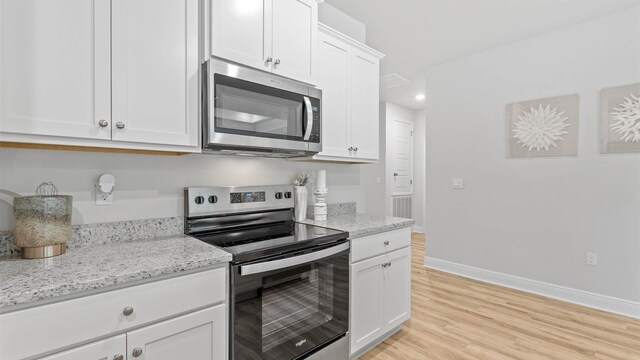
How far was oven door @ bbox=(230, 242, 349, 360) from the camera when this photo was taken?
130cm

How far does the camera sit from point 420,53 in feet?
11.8

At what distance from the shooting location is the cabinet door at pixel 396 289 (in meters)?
2.11

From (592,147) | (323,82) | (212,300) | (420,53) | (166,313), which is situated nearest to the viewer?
(166,313)

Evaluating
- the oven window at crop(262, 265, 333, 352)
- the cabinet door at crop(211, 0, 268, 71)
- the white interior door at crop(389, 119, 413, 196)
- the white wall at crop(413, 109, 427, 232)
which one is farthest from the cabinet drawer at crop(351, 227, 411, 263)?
the white wall at crop(413, 109, 427, 232)

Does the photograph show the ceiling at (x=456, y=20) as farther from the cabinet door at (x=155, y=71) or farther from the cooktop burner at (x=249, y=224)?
the cooktop burner at (x=249, y=224)

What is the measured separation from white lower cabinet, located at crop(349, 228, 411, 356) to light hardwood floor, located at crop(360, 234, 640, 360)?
200 mm

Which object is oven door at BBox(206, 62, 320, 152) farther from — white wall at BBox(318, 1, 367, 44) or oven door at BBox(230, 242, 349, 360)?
white wall at BBox(318, 1, 367, 44)

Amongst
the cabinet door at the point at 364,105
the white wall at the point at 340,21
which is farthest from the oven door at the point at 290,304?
the white wall at the point at 340,21

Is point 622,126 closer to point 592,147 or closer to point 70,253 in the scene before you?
point 592,147

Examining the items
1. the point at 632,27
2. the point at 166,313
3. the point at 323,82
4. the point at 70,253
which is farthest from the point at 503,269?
the point at 70,253

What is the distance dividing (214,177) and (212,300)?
810 millimetres

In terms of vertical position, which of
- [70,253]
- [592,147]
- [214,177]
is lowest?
[70,253]

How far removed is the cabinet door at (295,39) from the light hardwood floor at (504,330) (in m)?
1.98

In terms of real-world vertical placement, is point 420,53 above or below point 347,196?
above
